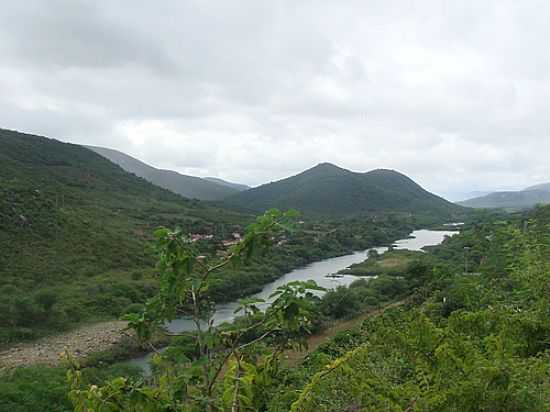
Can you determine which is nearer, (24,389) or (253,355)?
(253,355)

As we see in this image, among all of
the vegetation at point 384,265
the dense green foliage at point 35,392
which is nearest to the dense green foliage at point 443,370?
the dense green foliage at point 35,392

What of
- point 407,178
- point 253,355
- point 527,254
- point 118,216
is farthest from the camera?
point 407,178

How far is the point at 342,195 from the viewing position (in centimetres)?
10944

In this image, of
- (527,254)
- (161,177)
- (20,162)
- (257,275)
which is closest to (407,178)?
(161,177)

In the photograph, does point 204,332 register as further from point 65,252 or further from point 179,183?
point 179,183

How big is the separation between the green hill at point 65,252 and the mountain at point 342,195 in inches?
1791

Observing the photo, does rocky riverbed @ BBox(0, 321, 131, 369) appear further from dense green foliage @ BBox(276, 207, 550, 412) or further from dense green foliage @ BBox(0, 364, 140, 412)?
dense green foliage @ BBox(276, 207, 550, 412)

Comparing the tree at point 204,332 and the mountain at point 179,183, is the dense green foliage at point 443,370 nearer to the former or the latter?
the tree at point 204,332

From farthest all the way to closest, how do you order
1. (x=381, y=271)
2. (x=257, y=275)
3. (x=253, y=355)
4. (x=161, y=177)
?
(x=161, y=177), (x=381, y=271), (x=257, y=275), (x=253, y=355)

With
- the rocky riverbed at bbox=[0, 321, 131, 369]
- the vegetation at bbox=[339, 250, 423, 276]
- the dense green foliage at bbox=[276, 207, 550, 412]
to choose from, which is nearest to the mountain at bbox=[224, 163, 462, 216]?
the vegetation at bbox=[339, 250, 423, 276]

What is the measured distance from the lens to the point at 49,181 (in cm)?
5200

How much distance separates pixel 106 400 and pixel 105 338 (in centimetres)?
1955

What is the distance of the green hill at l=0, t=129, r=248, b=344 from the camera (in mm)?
21297

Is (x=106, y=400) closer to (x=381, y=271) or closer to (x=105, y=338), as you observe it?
(x=105, y=338)
